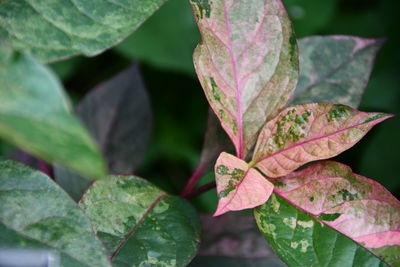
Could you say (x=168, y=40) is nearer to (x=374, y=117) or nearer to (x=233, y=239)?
(x=233, y=239)

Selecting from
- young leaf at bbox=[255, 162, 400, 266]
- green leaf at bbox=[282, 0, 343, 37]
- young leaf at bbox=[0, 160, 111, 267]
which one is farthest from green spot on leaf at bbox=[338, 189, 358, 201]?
green leaf at bbox=[282, 0, 343, 37]

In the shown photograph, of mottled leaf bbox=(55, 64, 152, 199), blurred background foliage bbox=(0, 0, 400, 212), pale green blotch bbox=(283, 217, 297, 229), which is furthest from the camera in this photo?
blurred background foliage bbox=(0, 0, 400, 212)

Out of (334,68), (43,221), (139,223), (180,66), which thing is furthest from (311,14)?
(43,221)

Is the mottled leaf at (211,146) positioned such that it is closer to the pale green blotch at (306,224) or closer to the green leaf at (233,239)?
the green leaf at (233,239)

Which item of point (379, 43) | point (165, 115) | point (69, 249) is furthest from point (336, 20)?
point (69, 249)

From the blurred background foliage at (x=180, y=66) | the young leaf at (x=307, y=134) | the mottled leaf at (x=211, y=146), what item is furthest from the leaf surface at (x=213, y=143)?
the blurred background foliage at (x=180, y=66)

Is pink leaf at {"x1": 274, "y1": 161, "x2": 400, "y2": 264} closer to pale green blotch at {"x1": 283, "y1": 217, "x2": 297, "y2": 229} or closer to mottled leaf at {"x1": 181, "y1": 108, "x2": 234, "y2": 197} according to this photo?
pale green blotch at {"x1": 283, "y1": 217, "x2": 297, "y2": 229}
